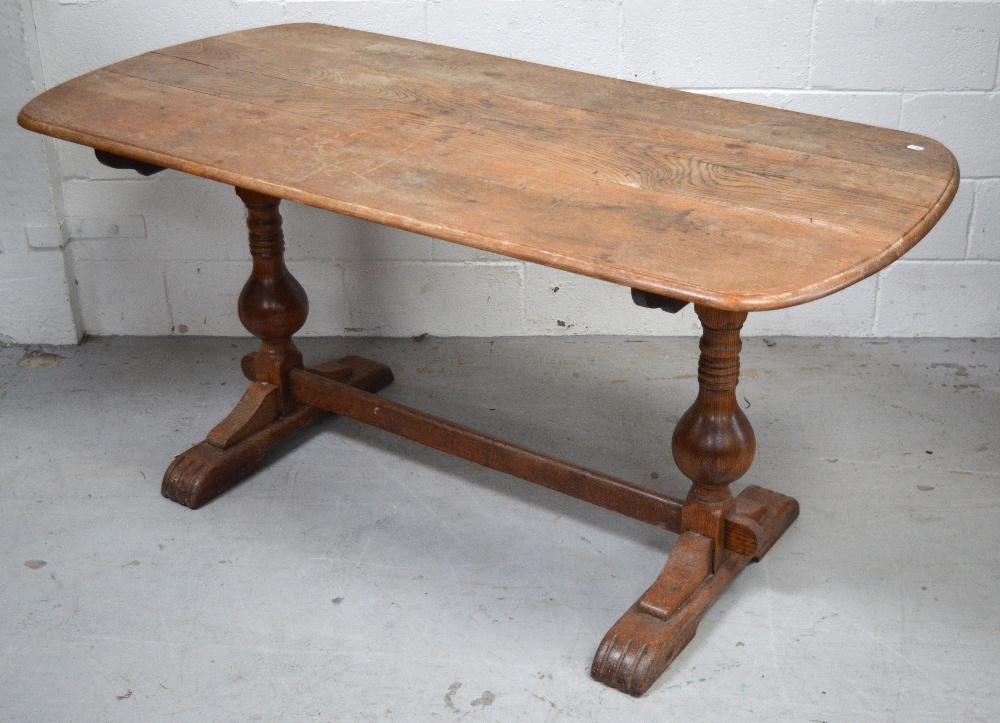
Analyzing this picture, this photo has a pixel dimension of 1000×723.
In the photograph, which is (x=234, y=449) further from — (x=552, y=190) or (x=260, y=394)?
(x=552, y=190)

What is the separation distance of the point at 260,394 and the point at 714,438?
3.45 ft

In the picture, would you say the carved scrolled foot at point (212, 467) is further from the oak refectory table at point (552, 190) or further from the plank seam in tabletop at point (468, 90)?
the plank seam in tabletop at point (468, 90)

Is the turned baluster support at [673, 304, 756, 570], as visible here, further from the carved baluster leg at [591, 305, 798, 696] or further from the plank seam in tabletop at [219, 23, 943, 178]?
the plank seam in tabletop at [219, 23, 943, 178]

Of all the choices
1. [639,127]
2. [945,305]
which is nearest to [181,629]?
[639,127]

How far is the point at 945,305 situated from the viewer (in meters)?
3.01

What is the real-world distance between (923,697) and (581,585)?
602 mm

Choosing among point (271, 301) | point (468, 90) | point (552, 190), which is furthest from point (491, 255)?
point (552, 190)

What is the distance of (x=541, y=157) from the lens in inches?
74.2

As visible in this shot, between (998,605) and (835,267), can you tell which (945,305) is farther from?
(835,267)

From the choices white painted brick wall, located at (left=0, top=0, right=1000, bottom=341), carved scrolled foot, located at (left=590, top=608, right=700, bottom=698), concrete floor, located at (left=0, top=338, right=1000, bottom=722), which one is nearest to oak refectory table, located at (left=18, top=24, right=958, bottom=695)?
carved scrolled foot, located at (left=590, top=608, right=700, bottom=698)

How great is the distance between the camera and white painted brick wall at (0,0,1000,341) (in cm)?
277

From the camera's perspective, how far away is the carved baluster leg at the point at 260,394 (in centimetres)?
238

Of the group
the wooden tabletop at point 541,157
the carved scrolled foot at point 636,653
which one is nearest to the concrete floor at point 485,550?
the carved scrolled foot at point 636,653

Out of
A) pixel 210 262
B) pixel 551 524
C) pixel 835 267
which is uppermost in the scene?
pixel 835 267
